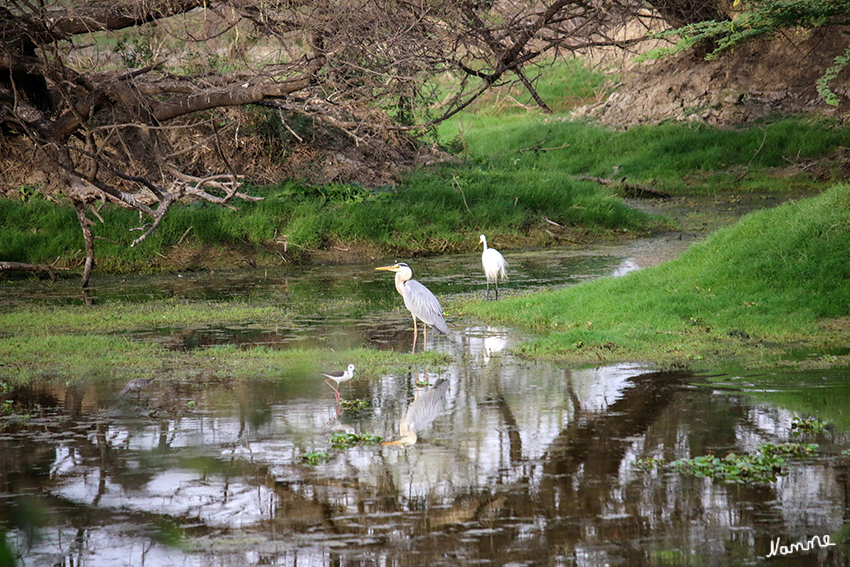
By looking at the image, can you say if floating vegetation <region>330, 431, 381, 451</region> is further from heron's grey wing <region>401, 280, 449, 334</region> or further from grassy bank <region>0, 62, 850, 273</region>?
grassy bank <region>0, 62, 850, 273</region>

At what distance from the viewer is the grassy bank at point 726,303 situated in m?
9.48

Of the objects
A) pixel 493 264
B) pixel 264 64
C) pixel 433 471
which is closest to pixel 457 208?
pixel 493 264

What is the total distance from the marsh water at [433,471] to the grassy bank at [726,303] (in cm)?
100

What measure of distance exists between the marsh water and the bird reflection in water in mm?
32

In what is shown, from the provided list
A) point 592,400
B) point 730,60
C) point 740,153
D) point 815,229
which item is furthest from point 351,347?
point 730,60

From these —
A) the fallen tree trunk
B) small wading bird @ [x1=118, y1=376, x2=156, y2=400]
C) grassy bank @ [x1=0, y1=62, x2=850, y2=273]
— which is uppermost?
grassy bank @ [x1=0, y1=62, x2=850, y2=273]

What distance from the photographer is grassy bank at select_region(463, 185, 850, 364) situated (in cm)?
948

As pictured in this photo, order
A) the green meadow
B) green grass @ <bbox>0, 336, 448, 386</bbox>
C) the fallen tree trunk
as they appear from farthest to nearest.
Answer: the fallen tree trunk, the green meadow, green grass @ <bbox>0, 336, 448, 386</bbox>

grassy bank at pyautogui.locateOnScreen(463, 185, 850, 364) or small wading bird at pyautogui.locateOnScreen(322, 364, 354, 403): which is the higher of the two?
grassy bank at pyautogui.locateOnScreen(463, 185, 850, 364)


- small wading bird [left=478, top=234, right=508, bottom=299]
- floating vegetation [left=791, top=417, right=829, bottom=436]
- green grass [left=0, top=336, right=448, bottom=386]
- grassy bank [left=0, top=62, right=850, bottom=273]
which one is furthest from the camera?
grassy bank [left=0, top=62, right=850, bottom=273]

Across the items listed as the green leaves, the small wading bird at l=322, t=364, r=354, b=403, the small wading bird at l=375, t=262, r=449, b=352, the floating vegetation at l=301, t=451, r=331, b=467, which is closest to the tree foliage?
the small wading bird at l=375, t=262, r=449, b=352

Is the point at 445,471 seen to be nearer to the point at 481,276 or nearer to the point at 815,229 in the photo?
the point at 815,229

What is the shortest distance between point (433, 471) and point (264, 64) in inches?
383

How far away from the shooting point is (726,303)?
10.7m
